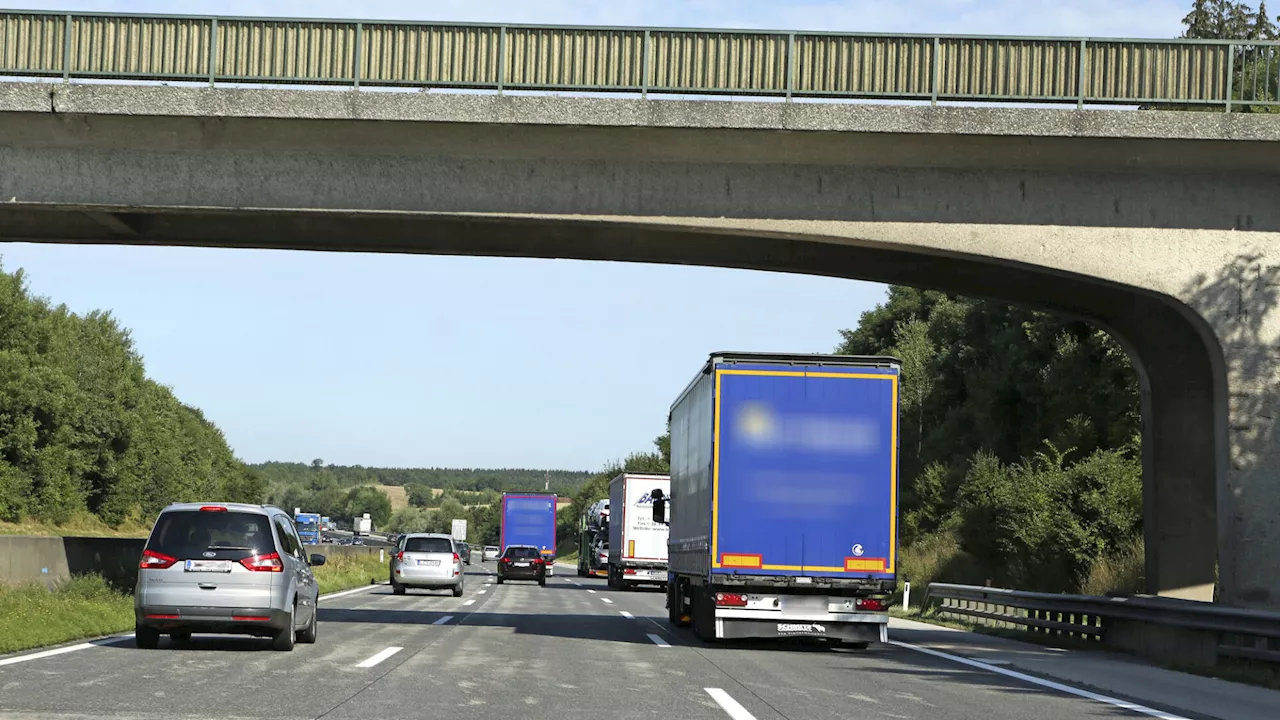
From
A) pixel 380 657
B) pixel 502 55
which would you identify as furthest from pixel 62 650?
pixel 502 55

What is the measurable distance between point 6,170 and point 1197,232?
50.8 feet

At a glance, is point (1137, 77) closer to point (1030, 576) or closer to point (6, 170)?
point (6, 170)

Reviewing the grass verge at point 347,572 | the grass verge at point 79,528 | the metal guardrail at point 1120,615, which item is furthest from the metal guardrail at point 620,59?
the grass verge at point 79,528

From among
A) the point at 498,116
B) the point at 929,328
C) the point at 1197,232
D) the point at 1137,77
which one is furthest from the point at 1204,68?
the point at 929,328

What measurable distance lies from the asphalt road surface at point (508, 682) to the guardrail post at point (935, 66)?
7.10m

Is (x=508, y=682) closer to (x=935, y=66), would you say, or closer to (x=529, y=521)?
(x=935, y=66)

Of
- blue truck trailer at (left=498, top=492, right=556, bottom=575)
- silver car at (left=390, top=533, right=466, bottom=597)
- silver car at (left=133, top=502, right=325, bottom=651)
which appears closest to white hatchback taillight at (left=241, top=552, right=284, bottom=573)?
silver car at (left=133, top=502, right=325, bottom=651)

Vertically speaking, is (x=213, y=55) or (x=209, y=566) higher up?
(x=213, y=55)

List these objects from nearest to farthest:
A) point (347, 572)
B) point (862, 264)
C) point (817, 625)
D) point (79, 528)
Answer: point (817, 625) < point (862, 264) < point (347, 572) < point (79, 528)

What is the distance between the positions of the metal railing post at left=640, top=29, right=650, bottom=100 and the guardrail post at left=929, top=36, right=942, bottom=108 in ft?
12.0

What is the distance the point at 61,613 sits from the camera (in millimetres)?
18719

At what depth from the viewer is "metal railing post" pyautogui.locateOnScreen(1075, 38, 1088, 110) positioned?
1873 cm

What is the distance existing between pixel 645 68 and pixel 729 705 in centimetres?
970

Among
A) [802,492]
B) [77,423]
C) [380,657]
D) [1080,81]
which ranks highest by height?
[1080,81]
